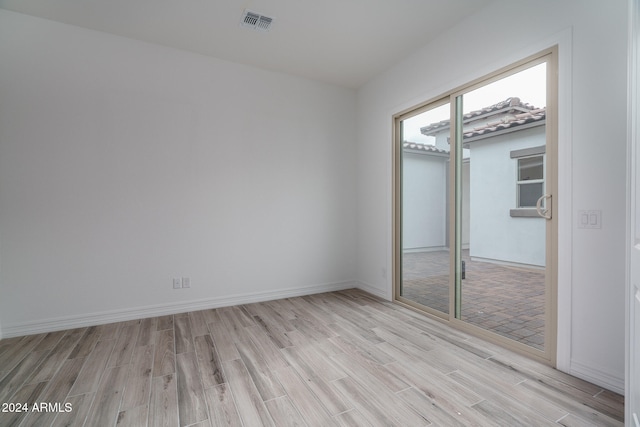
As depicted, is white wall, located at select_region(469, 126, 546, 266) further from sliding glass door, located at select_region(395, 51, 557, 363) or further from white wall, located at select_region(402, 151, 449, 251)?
white wall, located at select_region(402, 151, 449, 251)

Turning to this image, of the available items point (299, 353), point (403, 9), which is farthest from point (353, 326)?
point (403, 9)

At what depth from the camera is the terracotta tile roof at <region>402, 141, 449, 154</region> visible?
3171mm

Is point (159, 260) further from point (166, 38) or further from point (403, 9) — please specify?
point (403, 9)

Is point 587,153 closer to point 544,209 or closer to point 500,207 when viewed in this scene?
point 544,209

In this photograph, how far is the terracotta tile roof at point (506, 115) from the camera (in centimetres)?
230

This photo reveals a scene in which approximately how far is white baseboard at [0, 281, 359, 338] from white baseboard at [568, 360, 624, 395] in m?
2.69

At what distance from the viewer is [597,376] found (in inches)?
72.8

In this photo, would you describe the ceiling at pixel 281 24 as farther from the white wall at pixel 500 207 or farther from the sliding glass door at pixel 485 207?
the white wall at pixel 500 207

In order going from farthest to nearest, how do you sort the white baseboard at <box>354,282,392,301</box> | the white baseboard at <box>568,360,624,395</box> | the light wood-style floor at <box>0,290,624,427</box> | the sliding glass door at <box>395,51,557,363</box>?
the white baseboard at <box>354,282,392,301</box> < the sliding glass door at <box>395,51,557,363</box> < the white baseboard at <box>568,360,624,395</box> < the light wood-style floor at <box>0,290,624,427</box>

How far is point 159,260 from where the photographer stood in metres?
3.16

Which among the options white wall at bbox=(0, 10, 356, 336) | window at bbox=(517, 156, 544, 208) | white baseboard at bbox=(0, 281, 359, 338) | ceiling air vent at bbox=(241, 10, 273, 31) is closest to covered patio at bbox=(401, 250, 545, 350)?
window at bbox=(517, 156, 544, 208)

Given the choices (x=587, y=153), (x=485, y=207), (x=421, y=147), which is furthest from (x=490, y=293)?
(x=421, y=147)

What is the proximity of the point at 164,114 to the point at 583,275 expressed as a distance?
12.9ft

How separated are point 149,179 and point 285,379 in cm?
244
